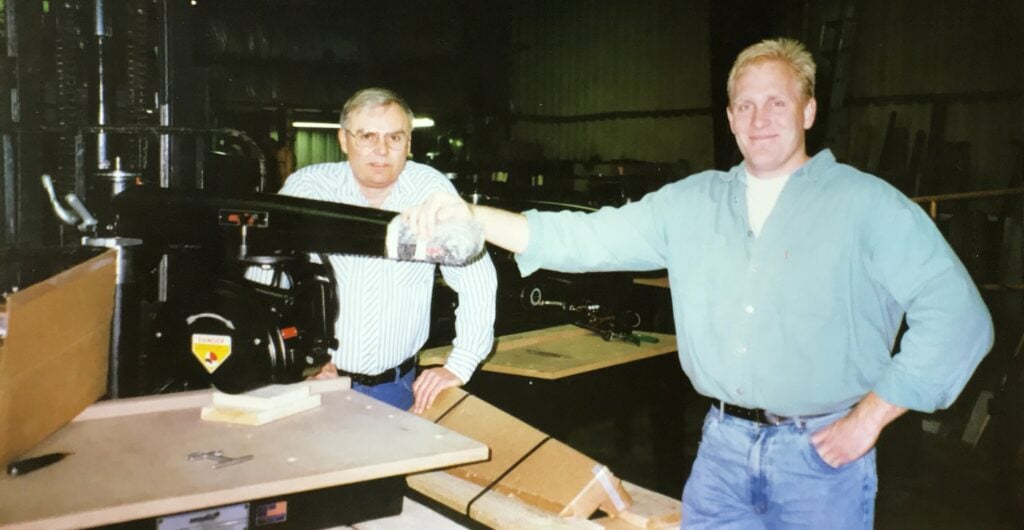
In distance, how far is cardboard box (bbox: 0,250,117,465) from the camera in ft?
4.42

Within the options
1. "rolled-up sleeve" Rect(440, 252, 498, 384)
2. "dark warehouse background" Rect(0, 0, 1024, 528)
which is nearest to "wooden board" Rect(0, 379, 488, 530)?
"dark warehouse background" Rect(0, 0, 1024, 528)

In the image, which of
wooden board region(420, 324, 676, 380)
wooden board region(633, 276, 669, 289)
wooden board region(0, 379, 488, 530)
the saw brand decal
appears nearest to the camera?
wooden board region(0, 379, 488, 530)

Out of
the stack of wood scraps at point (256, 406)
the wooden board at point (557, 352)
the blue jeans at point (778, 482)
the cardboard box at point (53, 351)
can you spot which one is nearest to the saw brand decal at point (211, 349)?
the stack of wood scraps at point (256, 406)

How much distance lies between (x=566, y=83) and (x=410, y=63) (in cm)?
367

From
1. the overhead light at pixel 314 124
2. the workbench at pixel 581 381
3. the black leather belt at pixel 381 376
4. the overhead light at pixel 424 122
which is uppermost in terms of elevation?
the overhead light at pixel 424 122

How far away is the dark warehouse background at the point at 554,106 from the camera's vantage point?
11.1ft

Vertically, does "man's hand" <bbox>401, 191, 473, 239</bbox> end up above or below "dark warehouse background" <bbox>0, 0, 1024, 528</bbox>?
below

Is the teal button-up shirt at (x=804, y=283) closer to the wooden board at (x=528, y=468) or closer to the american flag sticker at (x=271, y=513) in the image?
the wooden board at (x=528, y=468)

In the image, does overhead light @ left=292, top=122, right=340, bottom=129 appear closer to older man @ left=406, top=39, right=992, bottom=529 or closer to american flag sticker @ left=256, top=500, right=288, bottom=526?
older man @ left=406, top=39, right=992, bottom=529

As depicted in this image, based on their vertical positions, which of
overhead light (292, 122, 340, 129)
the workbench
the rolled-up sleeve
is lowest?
the workbench

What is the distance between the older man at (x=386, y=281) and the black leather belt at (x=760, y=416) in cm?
92

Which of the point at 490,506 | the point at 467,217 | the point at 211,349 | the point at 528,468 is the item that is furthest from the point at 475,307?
the point at 211,349

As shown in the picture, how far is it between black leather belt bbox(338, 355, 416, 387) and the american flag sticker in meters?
1.06

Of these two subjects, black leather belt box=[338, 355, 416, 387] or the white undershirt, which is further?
black leather belt box=[338, 355, 416, 387]
